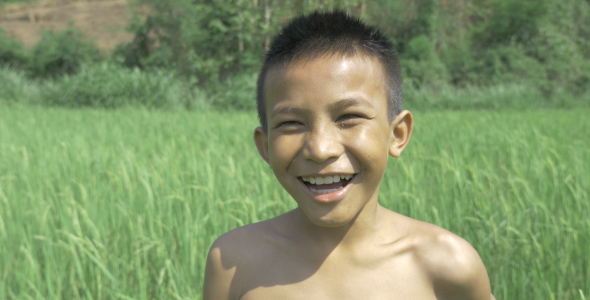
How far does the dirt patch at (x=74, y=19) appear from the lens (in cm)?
1546

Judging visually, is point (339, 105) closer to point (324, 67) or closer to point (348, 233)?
point (324, 67)

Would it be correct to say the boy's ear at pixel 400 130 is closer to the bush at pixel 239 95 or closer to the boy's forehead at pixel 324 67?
the boy's forehead at pixel 324 67

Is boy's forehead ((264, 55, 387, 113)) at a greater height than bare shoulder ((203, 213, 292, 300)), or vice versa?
boy's forehead ((264, 55, 387, 113))

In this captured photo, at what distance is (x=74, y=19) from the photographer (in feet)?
48.4

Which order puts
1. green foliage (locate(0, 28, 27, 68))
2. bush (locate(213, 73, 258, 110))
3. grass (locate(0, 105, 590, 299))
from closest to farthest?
grass (locate(0, 105, 590, 299))
bush (locate(213, 73, 258, 110))
green foliage (locate(0, 28, 27, 68))

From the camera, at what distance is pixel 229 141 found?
4426 millimetres

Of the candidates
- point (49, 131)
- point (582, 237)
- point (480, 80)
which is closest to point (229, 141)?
point (49, 131)

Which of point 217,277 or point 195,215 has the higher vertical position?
point 217,277

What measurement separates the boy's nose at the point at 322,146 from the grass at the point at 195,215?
74 centimetres

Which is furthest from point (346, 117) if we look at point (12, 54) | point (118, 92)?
point (12, 54)

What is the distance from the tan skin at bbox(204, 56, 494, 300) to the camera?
876mm

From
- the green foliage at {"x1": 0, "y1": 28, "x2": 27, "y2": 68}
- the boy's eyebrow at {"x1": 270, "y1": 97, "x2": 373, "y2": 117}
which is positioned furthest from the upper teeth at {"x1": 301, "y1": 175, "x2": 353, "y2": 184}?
the green foliage at {"x1": 0, "y1": 28, "x2": 27, "y2": 68}

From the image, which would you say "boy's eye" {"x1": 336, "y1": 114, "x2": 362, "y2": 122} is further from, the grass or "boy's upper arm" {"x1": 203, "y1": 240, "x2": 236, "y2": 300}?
the grass

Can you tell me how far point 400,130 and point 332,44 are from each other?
0.20 m
